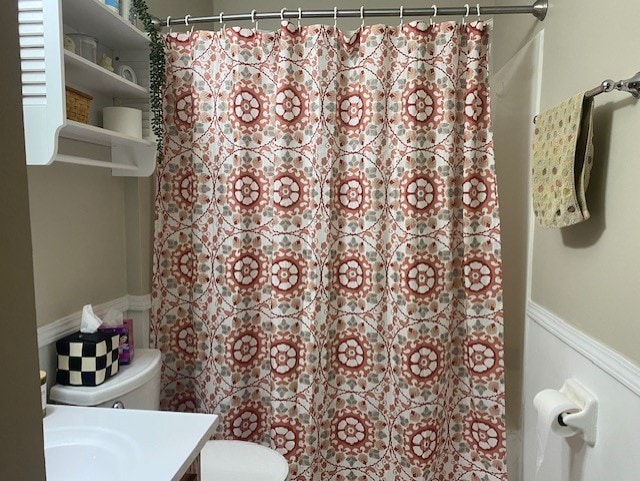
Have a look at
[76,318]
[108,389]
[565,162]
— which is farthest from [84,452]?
[565,162]

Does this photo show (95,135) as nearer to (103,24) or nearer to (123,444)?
(103,24)

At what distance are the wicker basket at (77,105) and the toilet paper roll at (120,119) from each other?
15 cm

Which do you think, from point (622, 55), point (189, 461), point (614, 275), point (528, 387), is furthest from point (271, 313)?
point (622, 55)

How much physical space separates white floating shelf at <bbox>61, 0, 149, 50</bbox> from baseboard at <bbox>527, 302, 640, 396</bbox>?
1676 mm

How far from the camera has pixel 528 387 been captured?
1709 mm

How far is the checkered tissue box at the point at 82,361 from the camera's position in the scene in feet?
4.56

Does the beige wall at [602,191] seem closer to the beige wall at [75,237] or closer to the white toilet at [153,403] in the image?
the white toilet at [153,403]

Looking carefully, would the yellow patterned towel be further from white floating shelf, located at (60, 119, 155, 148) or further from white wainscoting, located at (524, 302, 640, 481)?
white floating shelf, located at (60, 119, 155, 148)

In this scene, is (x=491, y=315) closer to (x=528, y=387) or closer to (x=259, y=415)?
(x=528, y=387)

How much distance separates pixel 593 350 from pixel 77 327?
1596mm

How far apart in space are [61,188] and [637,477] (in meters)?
1.78

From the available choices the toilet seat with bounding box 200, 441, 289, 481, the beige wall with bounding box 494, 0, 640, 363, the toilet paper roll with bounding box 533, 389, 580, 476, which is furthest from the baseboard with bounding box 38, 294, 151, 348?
the beige wall with bounding box 494, 0, 640, 363

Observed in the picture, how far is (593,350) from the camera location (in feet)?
3.96

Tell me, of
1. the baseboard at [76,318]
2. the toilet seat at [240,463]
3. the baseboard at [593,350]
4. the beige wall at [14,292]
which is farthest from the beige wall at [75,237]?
the baseboard at [593,350]
